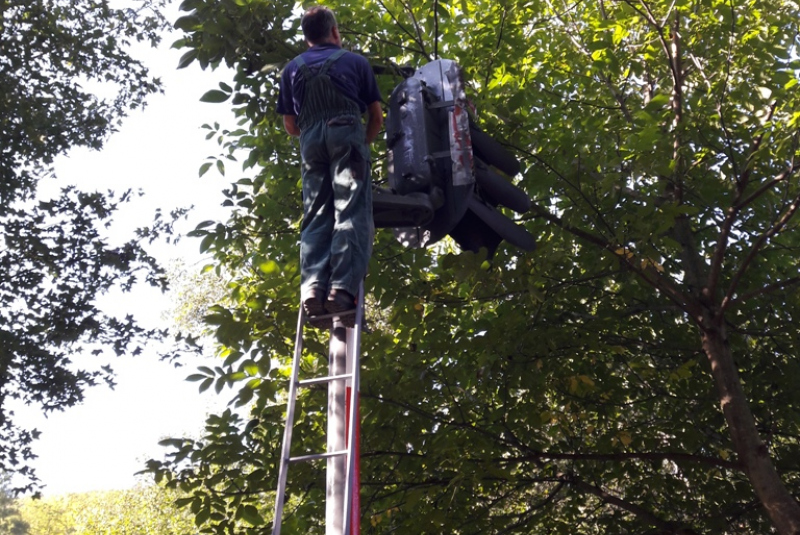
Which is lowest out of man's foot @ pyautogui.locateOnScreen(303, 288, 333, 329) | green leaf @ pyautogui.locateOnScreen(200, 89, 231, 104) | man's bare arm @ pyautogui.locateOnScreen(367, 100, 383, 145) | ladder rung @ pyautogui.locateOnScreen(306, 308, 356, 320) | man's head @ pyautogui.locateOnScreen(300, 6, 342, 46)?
ladder rung @ pyautogui.locateOnScreen(306, 308, 356, 320)

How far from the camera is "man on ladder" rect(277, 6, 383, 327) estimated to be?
4.15 meters

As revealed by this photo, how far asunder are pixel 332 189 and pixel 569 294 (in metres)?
4.03

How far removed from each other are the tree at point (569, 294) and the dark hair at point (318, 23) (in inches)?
53.9

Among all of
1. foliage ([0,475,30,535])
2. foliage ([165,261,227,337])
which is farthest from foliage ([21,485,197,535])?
foliage ([0,475,30,535])

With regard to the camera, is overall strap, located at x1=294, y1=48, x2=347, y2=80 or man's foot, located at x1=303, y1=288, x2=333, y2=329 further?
overall strap, located at x1=294, y1=48, x2=347, y2=80

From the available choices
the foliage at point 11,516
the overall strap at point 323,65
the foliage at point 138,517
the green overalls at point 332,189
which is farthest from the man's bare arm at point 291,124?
the foliage at point 11,516

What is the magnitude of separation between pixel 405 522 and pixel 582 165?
10.5 feet

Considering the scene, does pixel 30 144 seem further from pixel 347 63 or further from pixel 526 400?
pixel 347 63

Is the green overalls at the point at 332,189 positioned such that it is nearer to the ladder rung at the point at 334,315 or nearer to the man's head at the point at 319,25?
the ladder rung at the point at 334,315

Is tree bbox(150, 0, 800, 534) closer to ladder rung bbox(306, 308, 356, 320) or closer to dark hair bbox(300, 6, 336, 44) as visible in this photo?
dark hair bbox(300, 6, 336, 44)

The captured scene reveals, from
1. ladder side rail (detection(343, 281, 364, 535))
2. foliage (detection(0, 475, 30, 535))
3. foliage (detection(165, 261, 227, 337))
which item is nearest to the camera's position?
ladder side rail (detection(343, 281, 364, 535))

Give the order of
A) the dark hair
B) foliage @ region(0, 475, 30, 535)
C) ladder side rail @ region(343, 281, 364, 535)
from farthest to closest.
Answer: foliage @ region(0, 475, 30, 535), the dark hair, ladder side rail @ region(343, 281, 364, 535)

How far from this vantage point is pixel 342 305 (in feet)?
13.4

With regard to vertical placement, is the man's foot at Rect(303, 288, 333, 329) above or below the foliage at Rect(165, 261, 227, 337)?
below
